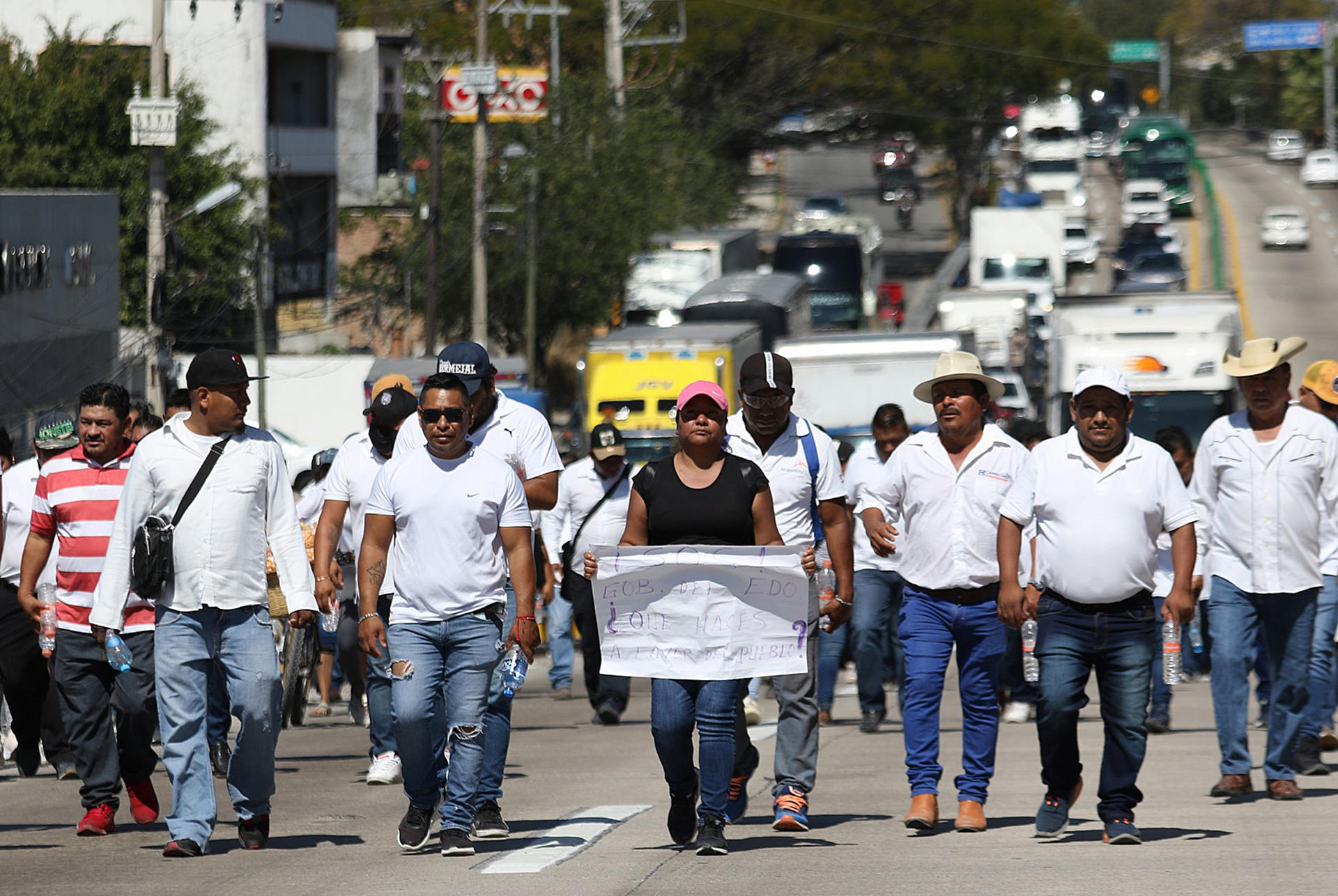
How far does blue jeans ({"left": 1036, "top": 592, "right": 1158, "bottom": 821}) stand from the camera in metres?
8.53

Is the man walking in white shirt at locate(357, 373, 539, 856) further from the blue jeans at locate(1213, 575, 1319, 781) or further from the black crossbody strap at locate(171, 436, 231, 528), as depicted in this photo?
the blue jeans at locate(1213, 575, 1319, 781)

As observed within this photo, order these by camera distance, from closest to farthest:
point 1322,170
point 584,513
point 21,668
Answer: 1. point 21,668
2. point 584,513
3. point 1322,170

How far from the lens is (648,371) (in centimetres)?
3091

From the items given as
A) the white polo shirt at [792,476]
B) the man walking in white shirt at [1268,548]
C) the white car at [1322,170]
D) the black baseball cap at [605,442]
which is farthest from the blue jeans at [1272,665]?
the white car at [1322,170]

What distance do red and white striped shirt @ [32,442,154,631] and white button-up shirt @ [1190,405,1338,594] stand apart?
4.97 meters

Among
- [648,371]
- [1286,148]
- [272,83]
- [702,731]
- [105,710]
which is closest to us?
[702,731]

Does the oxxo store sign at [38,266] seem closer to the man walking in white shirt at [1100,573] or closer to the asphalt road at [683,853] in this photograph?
the asphalt road at [683,853]

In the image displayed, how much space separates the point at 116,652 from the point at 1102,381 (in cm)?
408

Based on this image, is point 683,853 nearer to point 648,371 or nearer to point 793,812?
point 793,812

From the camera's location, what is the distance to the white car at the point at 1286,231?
245 ft

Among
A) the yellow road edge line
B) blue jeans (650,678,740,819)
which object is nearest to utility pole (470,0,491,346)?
the yellow road edge line

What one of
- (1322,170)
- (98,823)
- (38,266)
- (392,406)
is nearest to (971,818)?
(392,406)

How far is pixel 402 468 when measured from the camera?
8.59 meters

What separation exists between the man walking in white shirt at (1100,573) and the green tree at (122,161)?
25912mm
